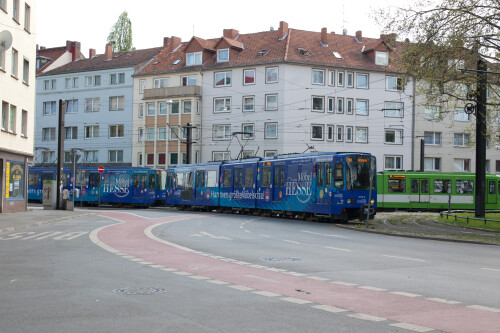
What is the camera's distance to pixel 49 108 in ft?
262

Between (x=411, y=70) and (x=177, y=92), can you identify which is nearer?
(x=411, y=70)

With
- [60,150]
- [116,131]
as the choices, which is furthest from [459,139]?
[60,150]

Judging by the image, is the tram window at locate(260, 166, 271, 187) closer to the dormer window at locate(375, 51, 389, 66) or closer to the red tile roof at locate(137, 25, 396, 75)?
the red tile roof at locate(137, 25, 396, 75)

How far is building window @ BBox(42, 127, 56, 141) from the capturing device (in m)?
78.9

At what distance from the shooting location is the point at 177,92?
227 ft

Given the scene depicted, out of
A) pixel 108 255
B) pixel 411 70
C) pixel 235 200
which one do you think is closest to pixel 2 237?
pixel 108 255

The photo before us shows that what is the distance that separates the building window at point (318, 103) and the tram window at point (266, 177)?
2759cm

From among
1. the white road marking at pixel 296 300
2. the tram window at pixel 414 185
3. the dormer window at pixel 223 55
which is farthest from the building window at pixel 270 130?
the white road marking at pixel 296 300

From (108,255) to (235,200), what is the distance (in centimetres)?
2610

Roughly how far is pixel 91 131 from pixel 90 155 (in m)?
2.76

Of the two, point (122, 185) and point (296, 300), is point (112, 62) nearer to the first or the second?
point (122, 185)

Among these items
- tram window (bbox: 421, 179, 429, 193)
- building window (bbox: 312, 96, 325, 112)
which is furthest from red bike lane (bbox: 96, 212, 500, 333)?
building window (bbox: 312, 96, 325, 112)

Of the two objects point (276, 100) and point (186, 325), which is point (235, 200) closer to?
point (276, 100)

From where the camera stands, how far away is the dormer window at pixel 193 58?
70.0m
